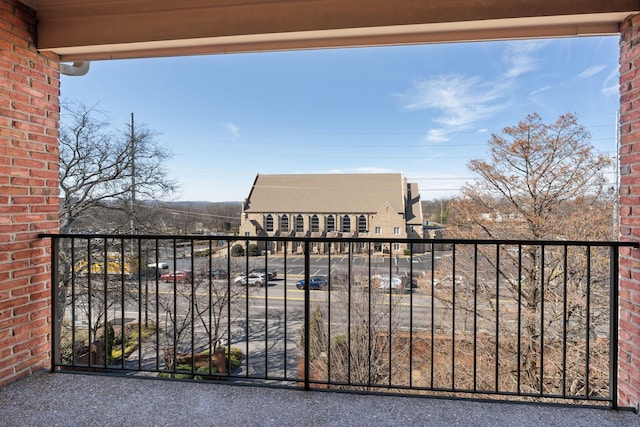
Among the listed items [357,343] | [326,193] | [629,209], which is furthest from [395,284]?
[629,209]

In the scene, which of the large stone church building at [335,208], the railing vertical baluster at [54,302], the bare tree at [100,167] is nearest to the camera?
the railing vertical baluster at [54,302]

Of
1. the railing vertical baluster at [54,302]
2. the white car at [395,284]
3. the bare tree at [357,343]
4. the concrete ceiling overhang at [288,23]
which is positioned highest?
the concrete ceiling overhang at [288,23]

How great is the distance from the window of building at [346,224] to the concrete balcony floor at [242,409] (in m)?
5.36

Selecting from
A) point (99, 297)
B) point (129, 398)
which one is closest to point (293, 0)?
point (129, 398)

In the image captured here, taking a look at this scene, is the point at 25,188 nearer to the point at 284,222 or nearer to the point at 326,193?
the point at 284,222

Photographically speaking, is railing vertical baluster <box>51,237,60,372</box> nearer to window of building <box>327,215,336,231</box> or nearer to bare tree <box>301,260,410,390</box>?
window of building <box>327,215,336,231</box>

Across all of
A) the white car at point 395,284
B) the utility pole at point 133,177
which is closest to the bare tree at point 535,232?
the white car at point 395,284

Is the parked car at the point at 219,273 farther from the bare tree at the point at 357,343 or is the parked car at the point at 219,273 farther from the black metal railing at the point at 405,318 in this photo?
the bare tree at the point at 357,343

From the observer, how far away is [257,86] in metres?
10.9

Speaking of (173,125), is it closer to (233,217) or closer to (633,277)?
(233,217)

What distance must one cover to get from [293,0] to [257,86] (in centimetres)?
977

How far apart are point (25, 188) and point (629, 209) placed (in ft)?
10.4

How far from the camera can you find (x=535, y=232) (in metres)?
7.27

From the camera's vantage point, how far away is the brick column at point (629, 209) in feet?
5.18
